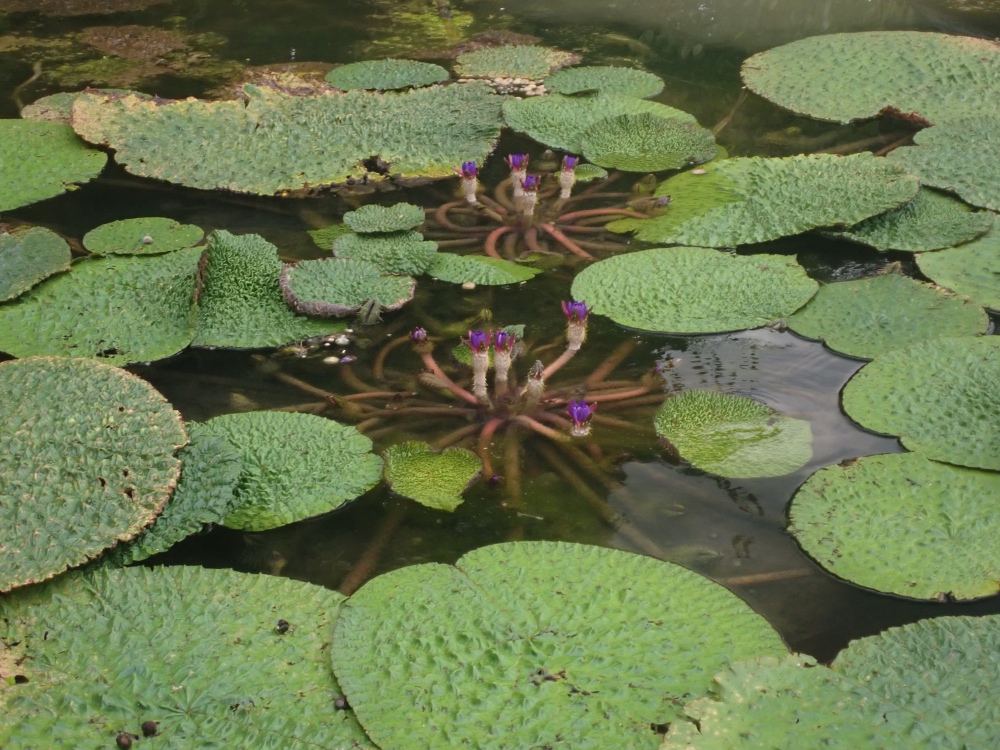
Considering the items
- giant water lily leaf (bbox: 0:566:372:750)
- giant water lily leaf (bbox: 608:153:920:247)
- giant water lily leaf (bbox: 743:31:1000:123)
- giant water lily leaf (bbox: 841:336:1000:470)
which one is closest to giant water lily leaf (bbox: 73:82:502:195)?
giant water lily leaf (bbox: 608:153:920:247)

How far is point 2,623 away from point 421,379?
3.82 ft

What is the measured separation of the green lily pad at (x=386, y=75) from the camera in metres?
4.46

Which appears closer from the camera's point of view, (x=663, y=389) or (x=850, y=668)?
(x=850, y=668)

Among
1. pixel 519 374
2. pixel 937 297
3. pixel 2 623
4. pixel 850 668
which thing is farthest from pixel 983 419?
pixel 2 623

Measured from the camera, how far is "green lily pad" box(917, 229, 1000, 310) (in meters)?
2.85

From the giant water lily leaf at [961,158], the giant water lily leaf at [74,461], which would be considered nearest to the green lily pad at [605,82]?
the giant water lily leaf at [961,158]

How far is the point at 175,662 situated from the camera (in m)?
1.70

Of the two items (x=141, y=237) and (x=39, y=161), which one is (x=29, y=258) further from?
(x=39, y=161)

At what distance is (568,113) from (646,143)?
429 mm

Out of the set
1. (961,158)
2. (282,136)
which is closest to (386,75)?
(282,136)

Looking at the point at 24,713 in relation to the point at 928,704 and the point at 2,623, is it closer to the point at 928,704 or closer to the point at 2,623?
the point at 2,623

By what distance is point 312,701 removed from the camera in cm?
166

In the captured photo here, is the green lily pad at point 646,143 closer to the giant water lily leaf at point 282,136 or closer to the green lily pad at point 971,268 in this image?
the giant water lily leaf at point 282,136

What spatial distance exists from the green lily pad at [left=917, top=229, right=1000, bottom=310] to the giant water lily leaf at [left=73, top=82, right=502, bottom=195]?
1.70 metres
